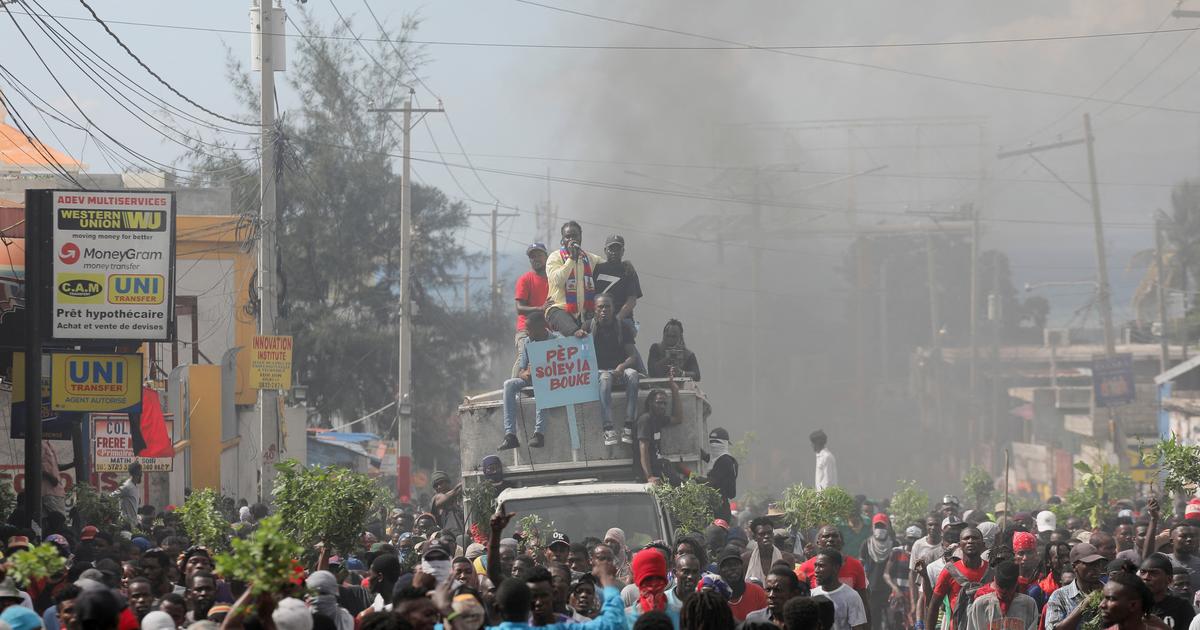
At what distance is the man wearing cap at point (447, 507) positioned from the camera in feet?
48.5

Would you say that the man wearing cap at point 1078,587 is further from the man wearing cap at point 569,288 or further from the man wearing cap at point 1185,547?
the man wearing cap at point 569,288

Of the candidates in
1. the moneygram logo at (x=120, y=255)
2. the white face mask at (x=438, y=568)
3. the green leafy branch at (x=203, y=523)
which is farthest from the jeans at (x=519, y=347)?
the white face mask at (x=438, y=568)

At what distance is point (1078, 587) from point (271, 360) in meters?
15.9

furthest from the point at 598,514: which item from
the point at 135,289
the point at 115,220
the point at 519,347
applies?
the point at 115,220

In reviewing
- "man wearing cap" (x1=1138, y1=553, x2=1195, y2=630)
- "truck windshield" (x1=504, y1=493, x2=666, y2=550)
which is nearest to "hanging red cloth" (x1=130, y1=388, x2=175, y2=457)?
"truck windshield" (x1=504, y1=493, x2=666, y2=550)

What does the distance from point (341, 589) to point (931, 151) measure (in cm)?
6413

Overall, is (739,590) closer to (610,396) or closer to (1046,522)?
(610,396)

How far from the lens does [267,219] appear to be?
22203 mm

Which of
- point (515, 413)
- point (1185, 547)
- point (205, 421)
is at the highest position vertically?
point (515, 413)

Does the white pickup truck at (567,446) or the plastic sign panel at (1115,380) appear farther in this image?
→ the plastic sign panel at (1115,380)

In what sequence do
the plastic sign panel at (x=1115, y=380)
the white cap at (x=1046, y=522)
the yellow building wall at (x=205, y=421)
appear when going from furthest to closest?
1. the plastic sign panel at (x=1115, y=380)
2. the yellow building wall at (x=205, y=421)
3. the white cap at (x=1046, y=522)

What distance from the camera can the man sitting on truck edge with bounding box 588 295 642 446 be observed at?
47.8 feet

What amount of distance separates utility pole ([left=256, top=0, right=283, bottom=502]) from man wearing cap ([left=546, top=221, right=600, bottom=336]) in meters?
8.03

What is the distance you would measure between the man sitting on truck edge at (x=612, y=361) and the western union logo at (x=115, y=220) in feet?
15.2
